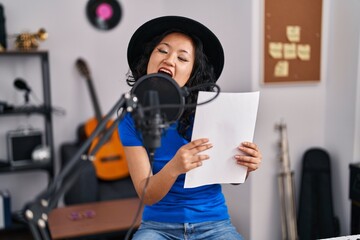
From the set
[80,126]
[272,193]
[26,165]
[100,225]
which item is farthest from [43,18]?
[272,193]

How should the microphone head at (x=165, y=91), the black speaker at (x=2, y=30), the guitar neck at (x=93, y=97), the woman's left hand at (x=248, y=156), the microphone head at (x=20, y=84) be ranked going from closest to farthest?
the microphone head at (x=165, y=91)
the woman's left hand at (x=248, y=156)
the black speaker at (x=2, y=30)
the microphone head at (x=20, y=84)
the guitar neck at (x=93, y=97)

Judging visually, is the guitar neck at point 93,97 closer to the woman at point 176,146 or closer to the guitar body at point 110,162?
the guitar body at point 110,162

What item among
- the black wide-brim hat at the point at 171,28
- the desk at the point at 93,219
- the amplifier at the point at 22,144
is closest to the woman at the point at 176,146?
the black wide-brim hat at the point at 171,28

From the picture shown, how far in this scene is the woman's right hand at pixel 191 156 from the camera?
0.87m

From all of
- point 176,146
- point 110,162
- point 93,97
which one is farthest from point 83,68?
point 176,146

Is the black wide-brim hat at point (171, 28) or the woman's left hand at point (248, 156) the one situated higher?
the black wide-brim hat at point (171, 28)

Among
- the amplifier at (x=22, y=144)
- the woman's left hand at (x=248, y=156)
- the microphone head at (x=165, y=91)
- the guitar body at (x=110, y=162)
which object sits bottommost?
the guitar body at (x=110, y=162)

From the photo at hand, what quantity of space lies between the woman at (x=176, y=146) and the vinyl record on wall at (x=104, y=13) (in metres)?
2.22

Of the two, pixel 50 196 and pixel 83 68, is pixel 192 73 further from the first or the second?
pixel 83 68

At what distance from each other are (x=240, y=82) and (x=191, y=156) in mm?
953

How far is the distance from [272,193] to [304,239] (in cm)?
28

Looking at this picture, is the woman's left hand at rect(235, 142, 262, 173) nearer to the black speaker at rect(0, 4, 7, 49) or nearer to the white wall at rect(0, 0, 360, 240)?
the white wall at rect(0, 0, 360, 240)

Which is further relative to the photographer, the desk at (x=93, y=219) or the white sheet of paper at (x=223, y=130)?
the desk at (x=93, y=219)

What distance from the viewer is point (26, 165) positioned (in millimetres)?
2902
